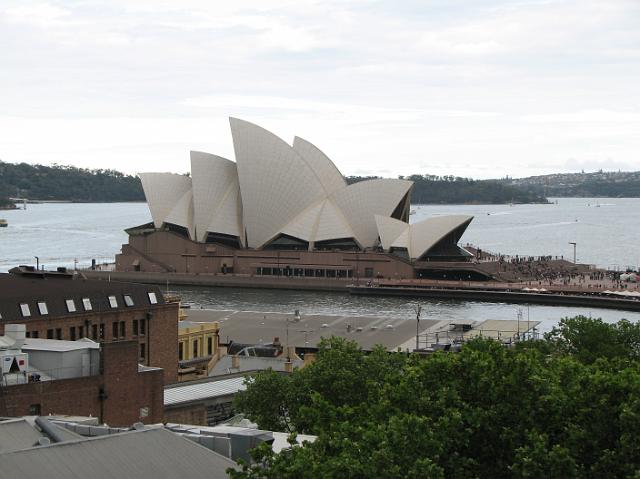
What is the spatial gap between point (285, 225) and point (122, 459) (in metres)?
70.8

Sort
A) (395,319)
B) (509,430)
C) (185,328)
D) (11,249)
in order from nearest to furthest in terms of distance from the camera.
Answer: (509,430) < (185,328) < (395,319) < (11,249)

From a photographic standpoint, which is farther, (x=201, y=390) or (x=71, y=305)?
(x=71, y=305)

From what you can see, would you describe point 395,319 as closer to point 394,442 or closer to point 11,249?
point 394,442

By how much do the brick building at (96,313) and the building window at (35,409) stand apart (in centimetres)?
745

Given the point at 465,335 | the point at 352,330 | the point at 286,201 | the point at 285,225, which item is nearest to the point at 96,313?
the point at 465,335

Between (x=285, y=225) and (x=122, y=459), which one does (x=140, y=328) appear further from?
(x=285, y=225)

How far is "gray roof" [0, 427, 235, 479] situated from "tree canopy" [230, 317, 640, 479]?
0.66m

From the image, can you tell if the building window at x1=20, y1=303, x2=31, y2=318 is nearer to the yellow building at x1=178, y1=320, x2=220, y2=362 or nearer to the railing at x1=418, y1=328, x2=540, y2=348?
the yellow building at x1=178, y1=320, x2=220, y2=362

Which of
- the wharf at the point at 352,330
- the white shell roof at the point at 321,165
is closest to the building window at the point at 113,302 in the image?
the wharf at the point at 352,330

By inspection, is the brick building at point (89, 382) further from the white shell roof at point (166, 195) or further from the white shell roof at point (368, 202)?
the white shell roof at point (166, 195)

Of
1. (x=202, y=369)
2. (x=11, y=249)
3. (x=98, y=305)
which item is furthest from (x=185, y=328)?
(x=11, y=249)

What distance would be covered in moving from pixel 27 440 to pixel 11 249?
106602mm

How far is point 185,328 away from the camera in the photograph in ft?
127

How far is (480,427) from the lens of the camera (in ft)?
52.4
